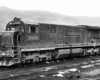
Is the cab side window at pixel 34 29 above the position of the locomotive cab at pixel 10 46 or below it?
Result: above

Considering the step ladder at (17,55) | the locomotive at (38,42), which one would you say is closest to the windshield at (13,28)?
the locomotive at (38,42)

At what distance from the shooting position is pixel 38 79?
315 inches

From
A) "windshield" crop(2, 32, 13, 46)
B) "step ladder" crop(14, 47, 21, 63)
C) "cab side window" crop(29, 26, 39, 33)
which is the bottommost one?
"step ladder" crop(14, 47, 21, 63)

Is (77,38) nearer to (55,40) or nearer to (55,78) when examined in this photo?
(55,40)

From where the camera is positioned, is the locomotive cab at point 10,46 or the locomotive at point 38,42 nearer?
the locomotive cab at point 10,46

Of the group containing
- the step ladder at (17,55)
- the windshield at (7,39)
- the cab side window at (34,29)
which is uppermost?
the cab side window at (34,29)

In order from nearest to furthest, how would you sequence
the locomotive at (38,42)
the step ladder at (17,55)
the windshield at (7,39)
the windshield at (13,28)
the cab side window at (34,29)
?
the step ladder at (17,55)
the locomotive at (38,42)
the windshield at (7,39)
the windshield at (13,28)
the cab side window at (34,29)

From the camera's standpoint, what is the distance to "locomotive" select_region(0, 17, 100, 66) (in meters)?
11.7

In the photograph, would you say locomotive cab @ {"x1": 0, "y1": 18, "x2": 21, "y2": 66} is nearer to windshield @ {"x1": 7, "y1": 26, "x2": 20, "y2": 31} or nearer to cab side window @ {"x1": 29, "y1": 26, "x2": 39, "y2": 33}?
windshield @ {"x1": 7, "y1": 26, "x2": 20, "y2": 31}

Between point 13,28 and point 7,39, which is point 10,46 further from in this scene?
point 13,28

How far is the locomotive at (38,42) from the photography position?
462 inches

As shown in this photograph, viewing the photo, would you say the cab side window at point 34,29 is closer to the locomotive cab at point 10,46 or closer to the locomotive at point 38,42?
the locomotive at point 38,42

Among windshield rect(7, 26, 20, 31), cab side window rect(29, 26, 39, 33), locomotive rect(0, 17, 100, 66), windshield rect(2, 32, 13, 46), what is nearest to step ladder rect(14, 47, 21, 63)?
locomotive rect(0, 17, 100, 66)

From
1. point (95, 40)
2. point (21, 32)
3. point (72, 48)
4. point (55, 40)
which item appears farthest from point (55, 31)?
point (95, 40)
